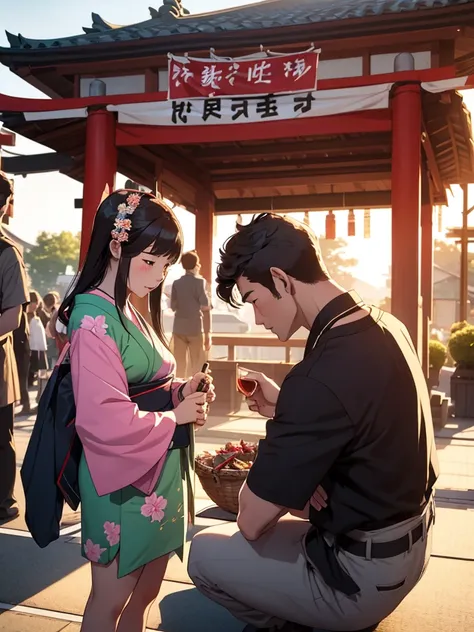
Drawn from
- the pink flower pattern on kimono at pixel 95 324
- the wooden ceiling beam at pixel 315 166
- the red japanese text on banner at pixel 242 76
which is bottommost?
the pink flower pattern on kimono at pixel 95 324

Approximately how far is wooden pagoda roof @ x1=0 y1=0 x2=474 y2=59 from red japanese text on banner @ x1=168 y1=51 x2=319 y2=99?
241 mm

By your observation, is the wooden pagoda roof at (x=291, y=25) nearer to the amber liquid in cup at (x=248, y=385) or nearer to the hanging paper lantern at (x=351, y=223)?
the hanging paper lantern at (x=351, y=223)

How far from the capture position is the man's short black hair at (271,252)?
1.84 meters

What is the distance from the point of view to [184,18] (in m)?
8.58

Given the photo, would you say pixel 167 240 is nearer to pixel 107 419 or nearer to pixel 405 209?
pixel 107 419

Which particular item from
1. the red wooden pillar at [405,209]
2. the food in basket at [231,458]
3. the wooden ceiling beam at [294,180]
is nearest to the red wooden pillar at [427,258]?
the wooden ceiling beam at [294,180]

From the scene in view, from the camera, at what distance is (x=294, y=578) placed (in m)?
1.82

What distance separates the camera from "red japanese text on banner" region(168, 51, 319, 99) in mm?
6543

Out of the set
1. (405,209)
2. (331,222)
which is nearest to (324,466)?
(405,209)

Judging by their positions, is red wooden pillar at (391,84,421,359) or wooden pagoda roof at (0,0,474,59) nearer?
wooden pagoda roof at (0,0,474,59)

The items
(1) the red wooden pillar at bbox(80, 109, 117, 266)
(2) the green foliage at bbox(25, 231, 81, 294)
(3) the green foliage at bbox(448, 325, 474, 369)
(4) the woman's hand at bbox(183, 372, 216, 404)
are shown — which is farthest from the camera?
(2) the green foliage at bbox(25, 231, 81, 294)

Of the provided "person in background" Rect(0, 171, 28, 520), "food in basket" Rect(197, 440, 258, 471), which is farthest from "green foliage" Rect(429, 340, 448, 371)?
"person in background" Rect(0, 171, 28, 520)

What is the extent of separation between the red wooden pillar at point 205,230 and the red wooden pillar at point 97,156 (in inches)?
140

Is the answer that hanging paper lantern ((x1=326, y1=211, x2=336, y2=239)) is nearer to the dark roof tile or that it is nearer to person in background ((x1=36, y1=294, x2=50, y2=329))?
the dark roof tile
